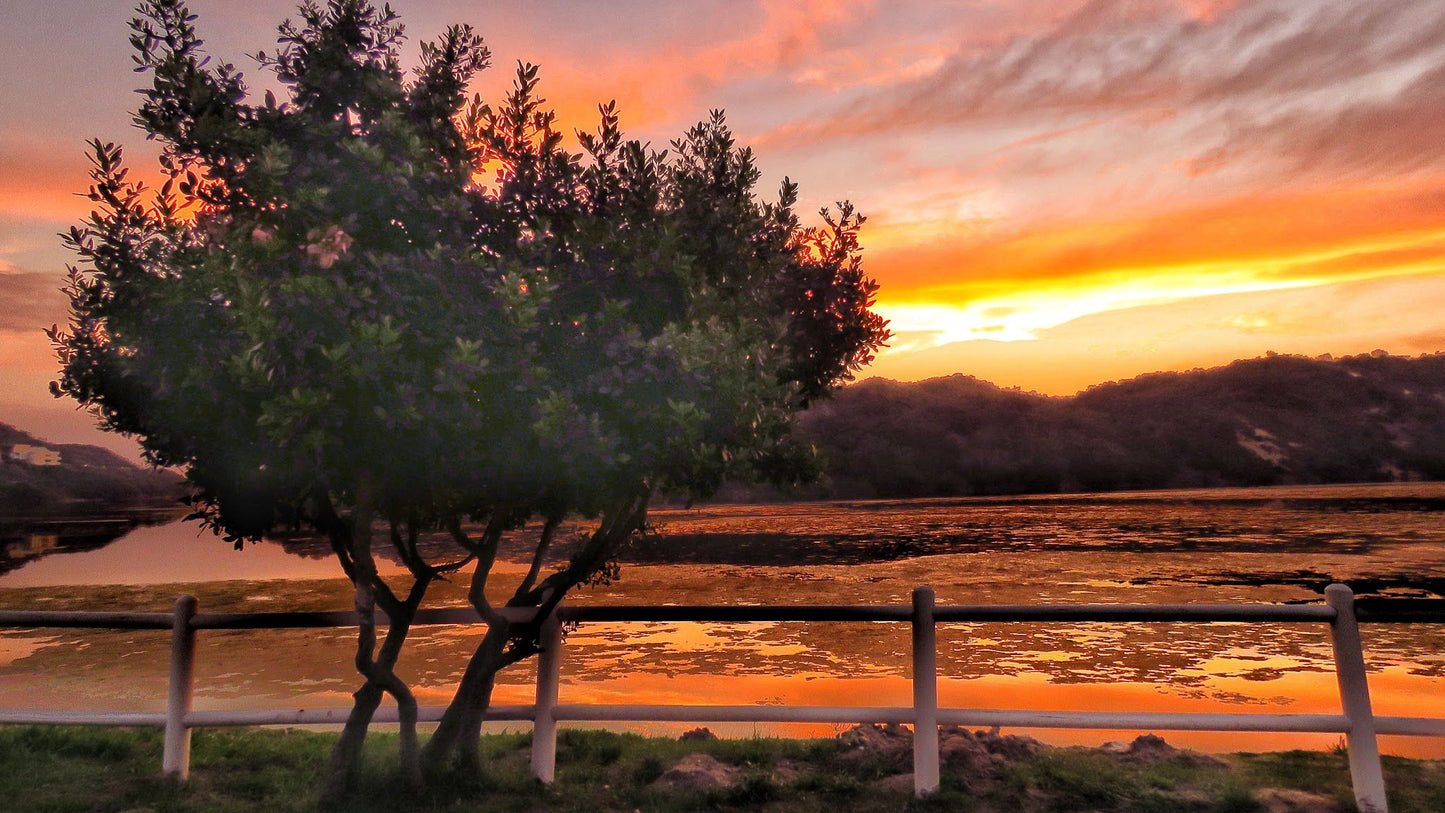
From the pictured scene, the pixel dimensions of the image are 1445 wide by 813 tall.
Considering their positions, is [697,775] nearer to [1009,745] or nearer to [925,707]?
[925,707]

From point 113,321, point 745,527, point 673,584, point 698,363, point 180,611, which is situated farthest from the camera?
point 745,527

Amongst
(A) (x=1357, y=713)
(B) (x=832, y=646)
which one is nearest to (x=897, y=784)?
(A) (x=1357, y=713)

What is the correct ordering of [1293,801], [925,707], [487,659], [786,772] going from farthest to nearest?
[786,772], [487,659], [925,707], [1293,801]

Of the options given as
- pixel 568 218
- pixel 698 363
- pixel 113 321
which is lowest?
pixel 698 363

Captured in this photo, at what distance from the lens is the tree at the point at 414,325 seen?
6098 millimetres

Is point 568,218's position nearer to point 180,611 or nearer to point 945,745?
point 180,611

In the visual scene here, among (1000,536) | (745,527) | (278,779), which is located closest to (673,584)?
(278,779)

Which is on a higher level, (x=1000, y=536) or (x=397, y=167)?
(x=397, y=167)

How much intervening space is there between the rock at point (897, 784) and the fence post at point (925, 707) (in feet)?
0.32

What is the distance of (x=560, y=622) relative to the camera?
8445 mm

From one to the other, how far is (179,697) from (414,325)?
4.90 meters

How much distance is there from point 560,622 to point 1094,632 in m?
22.6

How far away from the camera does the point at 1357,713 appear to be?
741 cm

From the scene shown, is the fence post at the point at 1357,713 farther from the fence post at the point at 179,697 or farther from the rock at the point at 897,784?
the fence post at the point at 179,697
